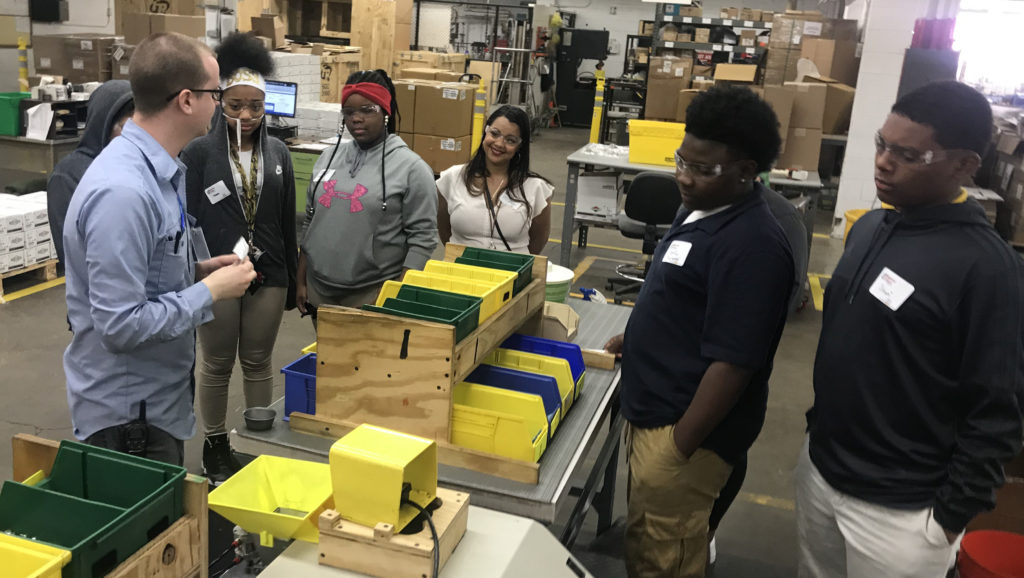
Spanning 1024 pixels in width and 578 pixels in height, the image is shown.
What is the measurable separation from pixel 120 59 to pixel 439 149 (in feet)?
11.2

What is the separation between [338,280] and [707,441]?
1593 millimetres

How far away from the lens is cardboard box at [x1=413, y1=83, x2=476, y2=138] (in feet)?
29.9

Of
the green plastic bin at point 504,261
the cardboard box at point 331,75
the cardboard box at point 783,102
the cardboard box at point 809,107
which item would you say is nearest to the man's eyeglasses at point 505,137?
the green plastic bin at point 504,261

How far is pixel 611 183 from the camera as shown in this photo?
6.57 metres

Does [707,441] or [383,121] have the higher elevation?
[383,121]

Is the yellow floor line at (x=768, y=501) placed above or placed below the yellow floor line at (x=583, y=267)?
below

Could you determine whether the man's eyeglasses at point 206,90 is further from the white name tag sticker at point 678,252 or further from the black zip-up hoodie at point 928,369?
the black zip-up hoodie at point 928,369

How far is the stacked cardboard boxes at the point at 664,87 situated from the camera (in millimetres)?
9102

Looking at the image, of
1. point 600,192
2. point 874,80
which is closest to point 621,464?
point 600,192

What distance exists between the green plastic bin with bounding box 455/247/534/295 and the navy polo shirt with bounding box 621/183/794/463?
0.49 m

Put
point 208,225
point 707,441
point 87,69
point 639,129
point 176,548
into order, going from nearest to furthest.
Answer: point 176,548 < point 707,441 < point 208,225 < point 639,129 < point 87,69

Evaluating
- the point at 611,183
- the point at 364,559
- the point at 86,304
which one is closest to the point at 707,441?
the point at 364,559

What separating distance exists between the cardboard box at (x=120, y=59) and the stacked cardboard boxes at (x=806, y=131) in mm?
6538

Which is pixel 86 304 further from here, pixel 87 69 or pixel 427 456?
pixel 87 69
